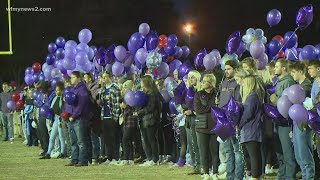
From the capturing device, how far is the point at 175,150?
1373cm

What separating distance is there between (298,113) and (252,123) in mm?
670

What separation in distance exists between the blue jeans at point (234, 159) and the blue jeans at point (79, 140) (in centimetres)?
400

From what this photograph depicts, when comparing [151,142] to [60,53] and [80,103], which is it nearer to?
[80,103]

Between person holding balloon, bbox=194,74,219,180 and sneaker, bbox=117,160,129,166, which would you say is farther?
sneaker, bbox=117,160,129,166

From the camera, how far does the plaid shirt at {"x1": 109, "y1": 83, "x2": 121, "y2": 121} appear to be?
13.4 meters

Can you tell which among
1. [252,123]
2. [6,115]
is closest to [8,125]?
[6,115]

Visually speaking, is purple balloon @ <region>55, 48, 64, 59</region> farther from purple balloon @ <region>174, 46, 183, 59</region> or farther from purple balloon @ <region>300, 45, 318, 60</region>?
purple balloon @ <region>300, 45, 318, 60</region>

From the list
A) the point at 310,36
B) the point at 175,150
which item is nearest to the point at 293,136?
the point at 175,150

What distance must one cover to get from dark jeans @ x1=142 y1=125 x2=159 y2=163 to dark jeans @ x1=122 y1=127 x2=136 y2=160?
35 centimetres

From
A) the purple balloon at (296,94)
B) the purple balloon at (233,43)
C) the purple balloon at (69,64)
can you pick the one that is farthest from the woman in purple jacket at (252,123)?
the purple balloon at (69,64)

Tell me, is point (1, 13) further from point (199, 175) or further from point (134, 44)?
point (199, 175)

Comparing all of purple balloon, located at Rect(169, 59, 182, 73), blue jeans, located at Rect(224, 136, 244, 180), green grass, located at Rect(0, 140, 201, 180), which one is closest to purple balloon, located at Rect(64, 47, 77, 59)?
purple balloon, located at Rect(169, 59, 182, 73)

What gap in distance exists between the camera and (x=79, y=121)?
13.0 meters

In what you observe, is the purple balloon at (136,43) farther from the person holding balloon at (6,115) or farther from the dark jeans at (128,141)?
the person holding balloon at (6,115)
